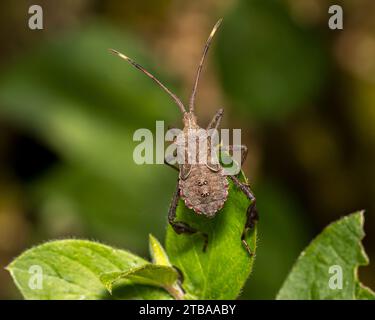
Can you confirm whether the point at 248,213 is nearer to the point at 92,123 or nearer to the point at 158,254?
the point at 158,254

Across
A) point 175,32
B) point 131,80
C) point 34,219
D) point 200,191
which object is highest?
point 175,32

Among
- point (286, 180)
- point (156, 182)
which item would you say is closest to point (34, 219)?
point (156, 182)

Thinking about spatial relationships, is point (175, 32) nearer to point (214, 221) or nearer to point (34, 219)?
point (34, 219)

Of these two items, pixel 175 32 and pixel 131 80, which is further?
pixel 175 32

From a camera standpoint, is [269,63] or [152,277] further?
[269,63]

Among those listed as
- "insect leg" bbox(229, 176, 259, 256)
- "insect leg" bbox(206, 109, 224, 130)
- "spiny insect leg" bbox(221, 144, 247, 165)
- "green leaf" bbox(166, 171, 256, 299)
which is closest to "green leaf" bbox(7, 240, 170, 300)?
"green leaf" bbox(166, 171, 256, 299)

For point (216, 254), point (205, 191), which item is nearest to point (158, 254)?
point (216, 254)

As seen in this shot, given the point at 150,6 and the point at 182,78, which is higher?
the point at 150,6
